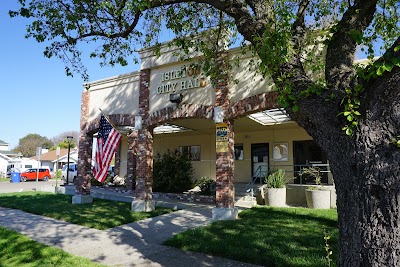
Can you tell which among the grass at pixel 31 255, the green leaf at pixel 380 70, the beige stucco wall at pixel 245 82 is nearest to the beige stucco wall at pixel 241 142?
the beige stucco wall at pixel 245 82

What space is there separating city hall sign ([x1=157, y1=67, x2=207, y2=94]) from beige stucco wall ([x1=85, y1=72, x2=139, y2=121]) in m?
1.63

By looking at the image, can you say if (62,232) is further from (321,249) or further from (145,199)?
(321,249)

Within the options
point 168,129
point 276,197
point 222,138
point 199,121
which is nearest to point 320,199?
point 276,197

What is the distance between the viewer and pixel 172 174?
16234mm

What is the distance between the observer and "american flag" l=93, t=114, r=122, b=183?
400 inches

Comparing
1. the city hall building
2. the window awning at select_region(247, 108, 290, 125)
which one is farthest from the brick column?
the window awning at select_region(247, 108, 290, 125)

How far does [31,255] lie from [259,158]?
12315 mm

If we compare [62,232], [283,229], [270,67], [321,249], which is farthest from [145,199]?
[270,67]

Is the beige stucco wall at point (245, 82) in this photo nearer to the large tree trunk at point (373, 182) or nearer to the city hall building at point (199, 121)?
the city hall building at point (199, 121)

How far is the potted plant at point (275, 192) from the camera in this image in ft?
38.6

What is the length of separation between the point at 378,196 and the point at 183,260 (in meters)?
4.08

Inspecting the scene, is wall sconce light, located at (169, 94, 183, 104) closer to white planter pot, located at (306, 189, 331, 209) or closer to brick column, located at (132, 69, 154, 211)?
brick column, located at (132, 69, 154, 211)

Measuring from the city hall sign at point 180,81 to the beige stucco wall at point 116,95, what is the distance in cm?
163

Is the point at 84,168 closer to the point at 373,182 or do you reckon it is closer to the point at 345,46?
the point at 345,46
